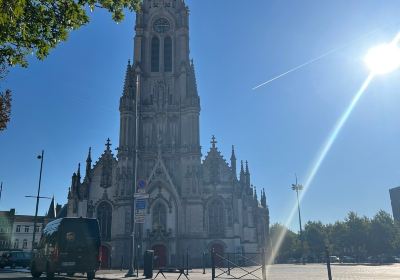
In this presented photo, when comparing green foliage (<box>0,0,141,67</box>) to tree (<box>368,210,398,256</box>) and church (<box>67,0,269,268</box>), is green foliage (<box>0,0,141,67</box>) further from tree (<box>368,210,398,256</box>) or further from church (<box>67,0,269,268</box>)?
tree (<box>368,210,398,256</box>)

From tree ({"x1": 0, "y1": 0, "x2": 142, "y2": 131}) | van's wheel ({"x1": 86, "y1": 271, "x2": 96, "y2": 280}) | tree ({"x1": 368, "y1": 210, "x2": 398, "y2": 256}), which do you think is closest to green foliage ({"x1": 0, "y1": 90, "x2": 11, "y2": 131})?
tree ({"x1": 0, "y1": 0, "x2": 142, "y2": 131})

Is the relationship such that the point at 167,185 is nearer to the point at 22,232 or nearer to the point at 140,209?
the point at 140,209

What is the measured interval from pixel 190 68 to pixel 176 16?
30.9 feet

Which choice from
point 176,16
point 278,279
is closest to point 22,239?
point 176,16

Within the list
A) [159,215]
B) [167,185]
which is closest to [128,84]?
[167,185]

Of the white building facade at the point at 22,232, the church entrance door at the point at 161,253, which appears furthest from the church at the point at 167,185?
the white building facade at the point at 22,232

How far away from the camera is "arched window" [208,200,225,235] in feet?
152

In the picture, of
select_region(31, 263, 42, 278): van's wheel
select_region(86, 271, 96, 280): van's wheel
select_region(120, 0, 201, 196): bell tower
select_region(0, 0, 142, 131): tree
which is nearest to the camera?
select_region(0, 0, 142, 131): tree

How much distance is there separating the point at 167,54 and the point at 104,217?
22977mm

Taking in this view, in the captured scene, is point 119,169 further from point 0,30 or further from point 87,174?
point 0,30

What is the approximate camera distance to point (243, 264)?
44.2 meters

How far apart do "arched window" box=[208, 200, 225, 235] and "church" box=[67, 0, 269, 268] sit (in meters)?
0.11

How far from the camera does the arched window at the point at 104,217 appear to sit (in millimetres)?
47000

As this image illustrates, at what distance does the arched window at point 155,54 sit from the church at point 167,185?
58 cm
